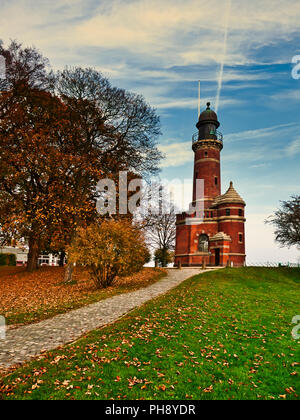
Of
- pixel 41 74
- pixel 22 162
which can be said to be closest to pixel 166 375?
pixel 22 162

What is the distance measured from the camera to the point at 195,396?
5.73 m

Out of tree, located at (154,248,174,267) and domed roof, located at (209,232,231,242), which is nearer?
domed roof, located at (209,232,231,242)

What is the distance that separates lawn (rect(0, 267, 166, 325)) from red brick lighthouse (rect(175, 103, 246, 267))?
22.0m

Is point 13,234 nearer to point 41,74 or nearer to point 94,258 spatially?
point 94,258

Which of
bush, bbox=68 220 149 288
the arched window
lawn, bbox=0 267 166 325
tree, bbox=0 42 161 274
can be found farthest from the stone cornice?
bush, bbox=68 220 149 288

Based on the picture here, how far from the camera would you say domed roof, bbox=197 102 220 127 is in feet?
164

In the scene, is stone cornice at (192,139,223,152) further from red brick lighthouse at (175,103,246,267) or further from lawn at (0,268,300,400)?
lawn at (0,268,300,400)

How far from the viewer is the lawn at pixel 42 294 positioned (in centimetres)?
1290

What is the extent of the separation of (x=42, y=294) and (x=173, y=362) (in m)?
13.9

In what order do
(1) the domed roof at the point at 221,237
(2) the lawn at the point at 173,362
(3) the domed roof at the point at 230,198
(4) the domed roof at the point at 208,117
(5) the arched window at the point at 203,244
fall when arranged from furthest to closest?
(4) the domed roof at the point at 208,117
(5) the arched window at the point at 203,244
(3) the domed roof at the point at 230,198
(1) the domed roof at the point at 221,237
(2) the lawn at the point at 173,362

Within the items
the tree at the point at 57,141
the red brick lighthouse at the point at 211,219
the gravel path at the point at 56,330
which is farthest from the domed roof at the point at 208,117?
the gravel path at the point at 56,330

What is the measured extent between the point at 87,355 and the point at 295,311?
11.6 m

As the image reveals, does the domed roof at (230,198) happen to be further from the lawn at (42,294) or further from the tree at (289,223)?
the lawn at (42,294)

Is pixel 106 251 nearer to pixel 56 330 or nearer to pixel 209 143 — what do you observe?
pixel 56 330
